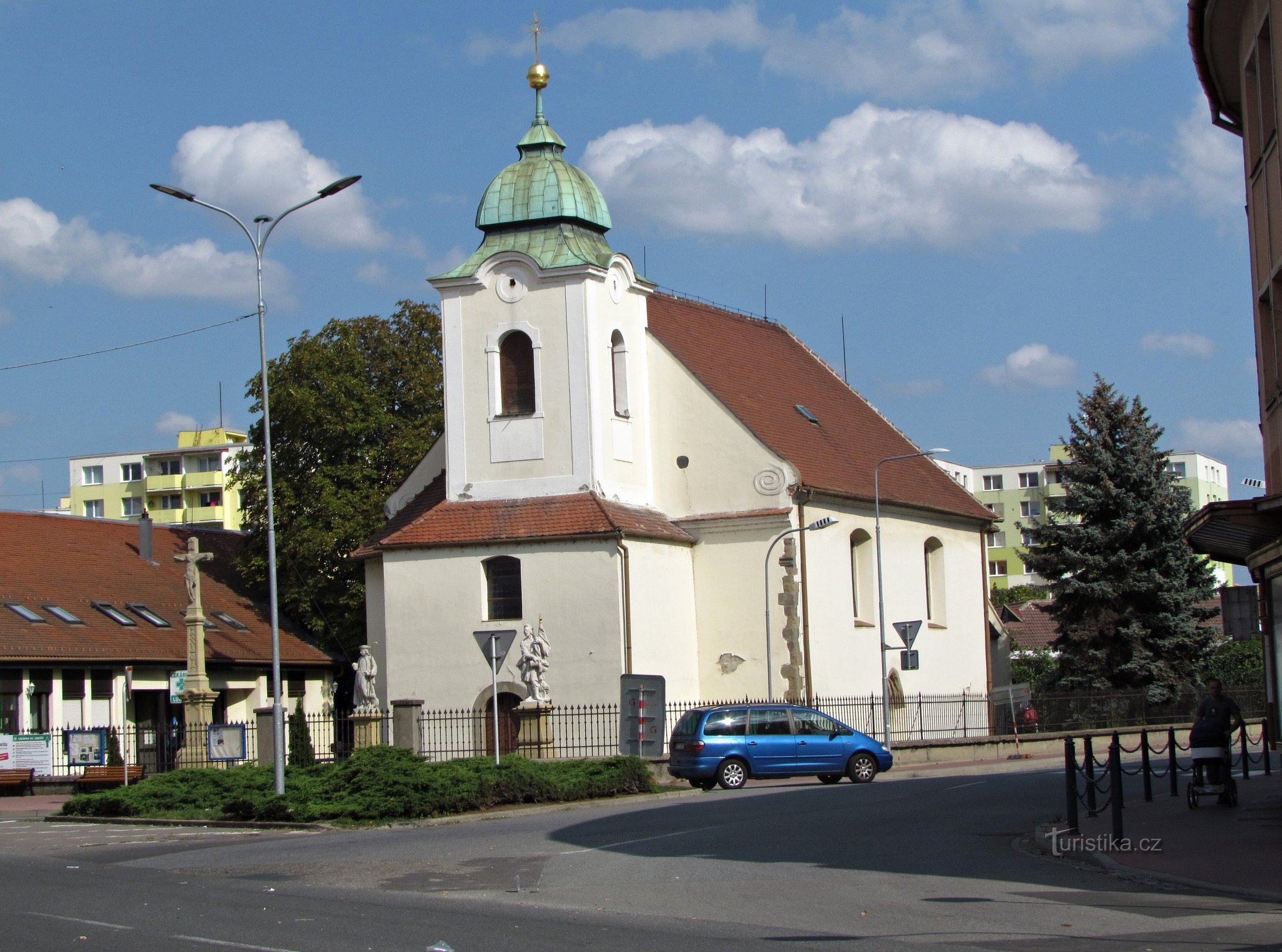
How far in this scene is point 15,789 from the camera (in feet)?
105

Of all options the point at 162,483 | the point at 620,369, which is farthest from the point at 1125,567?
the point at 162,483

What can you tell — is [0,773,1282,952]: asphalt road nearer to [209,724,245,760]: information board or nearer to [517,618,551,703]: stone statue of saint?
[517,618,551,703]: stone statue of saint

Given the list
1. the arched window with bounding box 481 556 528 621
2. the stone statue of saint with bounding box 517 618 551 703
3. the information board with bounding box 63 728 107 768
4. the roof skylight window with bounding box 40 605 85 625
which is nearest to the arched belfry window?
the arched window with bounding box 481 556 528 621

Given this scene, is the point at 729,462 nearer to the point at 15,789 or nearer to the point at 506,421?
the point at 506,421

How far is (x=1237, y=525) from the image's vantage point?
1507cm

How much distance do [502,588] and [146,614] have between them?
12.2 m

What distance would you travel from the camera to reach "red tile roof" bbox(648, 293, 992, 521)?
1549 inches

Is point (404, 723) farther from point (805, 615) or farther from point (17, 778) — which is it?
point (805, 615)

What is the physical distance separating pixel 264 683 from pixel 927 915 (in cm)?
3460

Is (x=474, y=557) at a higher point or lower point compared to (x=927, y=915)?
higher

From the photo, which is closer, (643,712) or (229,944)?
(229,944)

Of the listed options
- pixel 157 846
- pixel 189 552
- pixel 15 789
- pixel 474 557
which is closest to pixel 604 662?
pixel 474 557

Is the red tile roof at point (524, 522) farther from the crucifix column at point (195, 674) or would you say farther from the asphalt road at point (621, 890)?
the asphalt road at point (621, 890)

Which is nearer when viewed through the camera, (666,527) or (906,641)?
(906,641)
